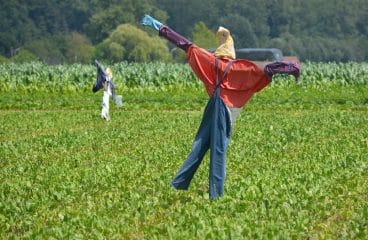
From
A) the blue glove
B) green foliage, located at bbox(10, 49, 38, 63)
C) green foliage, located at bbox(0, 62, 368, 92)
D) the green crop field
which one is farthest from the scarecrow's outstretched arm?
green foliage, located at bbox(10, 49, 38, 63)

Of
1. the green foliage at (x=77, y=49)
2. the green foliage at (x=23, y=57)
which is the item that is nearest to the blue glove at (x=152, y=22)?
the green foliage at (x=23, y=57)

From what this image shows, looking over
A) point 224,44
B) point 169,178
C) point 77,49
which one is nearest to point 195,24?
point 77,49

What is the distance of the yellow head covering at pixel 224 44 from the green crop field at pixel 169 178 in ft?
5.45

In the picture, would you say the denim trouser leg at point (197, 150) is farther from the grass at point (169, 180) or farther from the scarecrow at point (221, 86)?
the grass at point (169, 180)

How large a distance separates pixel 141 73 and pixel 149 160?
3257 cm

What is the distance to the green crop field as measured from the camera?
10773 mm

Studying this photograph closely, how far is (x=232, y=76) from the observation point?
505 inches

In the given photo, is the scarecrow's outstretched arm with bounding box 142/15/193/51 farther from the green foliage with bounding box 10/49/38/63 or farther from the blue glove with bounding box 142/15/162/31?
the green foliage with bounding box 10/49/38/63

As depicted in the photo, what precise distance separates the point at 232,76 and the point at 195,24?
137m

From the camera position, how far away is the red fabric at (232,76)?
12797 mm

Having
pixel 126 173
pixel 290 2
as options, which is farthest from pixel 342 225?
pixel 290 2

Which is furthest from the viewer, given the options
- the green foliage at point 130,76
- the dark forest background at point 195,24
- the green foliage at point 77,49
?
the dark forest background at point 195,24

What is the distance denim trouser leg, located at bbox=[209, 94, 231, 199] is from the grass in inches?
6.9

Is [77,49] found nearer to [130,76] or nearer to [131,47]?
[131,47]
